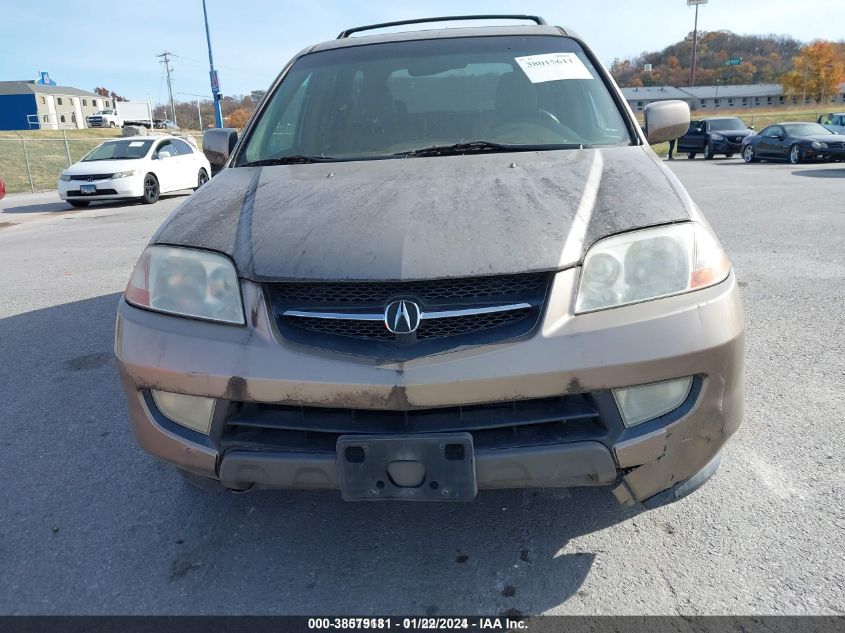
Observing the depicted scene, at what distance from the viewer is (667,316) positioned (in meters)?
1.88

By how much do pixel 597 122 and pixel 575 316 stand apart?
1455 mm

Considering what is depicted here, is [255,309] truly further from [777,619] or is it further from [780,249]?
[780,249]

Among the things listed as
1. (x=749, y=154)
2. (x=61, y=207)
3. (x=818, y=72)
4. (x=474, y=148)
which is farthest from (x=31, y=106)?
(x=818, y=72)

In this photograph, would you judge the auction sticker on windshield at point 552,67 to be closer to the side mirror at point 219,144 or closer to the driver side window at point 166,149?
the side mirror at point 219,144

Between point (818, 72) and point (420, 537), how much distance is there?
109546 millimetres

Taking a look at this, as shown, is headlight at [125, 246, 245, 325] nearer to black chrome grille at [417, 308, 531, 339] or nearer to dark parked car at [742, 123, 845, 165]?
black chrome grille at [417, 308, 531, 339]

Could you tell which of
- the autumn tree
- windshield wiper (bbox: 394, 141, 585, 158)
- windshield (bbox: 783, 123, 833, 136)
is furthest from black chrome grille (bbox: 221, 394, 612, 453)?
the autumn tree

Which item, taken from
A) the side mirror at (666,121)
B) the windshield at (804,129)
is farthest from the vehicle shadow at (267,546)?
the windshield at (804,129)

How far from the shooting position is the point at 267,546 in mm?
2357

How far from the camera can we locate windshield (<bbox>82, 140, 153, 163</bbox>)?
50.1ft

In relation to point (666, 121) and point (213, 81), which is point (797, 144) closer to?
point (666, 121)

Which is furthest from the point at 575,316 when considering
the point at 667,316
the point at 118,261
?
the point at 118,261

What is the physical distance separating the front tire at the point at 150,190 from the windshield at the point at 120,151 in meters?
0.62

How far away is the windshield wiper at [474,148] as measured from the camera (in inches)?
110
